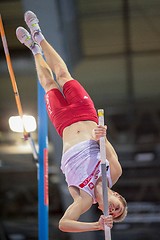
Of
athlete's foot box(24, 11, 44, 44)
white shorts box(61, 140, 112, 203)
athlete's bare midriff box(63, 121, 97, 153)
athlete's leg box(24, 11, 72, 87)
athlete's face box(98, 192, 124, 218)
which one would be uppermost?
athlete's foot box(24, 11, 44, 44)

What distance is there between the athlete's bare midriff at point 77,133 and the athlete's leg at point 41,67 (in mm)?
522

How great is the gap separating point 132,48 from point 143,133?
2.57m

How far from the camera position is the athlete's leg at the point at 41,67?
5228 millimetres

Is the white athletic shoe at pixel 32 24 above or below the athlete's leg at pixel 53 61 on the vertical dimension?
above

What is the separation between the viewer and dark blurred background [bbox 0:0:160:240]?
8.30m

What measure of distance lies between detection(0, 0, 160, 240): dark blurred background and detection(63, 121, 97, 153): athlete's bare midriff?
9.35 ft

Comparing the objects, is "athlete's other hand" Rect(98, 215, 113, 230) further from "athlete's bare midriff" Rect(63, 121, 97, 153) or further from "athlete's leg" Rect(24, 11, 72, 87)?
"athlete's leg" Rect(24, 11, 72, 87)

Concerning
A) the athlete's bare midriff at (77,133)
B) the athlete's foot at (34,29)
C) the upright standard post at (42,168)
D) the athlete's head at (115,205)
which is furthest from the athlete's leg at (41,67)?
the athlete's head at (115,205)

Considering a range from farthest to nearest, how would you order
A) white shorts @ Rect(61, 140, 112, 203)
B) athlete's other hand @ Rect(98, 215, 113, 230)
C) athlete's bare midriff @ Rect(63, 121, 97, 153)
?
athlete's bare midriff @ Rect(63, 121, 97, 153) < white shorts @ Rect(61, 140, 112, 203) < athlete's other hand @ Rect(98, 215, 113, 230)

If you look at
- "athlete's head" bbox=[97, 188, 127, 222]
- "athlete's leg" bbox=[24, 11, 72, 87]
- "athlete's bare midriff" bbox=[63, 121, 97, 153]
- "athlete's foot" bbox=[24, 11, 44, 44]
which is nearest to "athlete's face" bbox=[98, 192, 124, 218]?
"athlete's head" bbox=[97, 188, 127, 222]

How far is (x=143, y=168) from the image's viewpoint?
1186cm

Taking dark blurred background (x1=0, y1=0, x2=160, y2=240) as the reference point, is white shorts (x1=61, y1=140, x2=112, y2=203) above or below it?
below

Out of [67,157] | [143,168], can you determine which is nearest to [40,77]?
[67,157]

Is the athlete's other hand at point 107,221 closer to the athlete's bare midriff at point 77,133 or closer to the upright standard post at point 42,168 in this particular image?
the athlete's bare midriff at point 77,133
